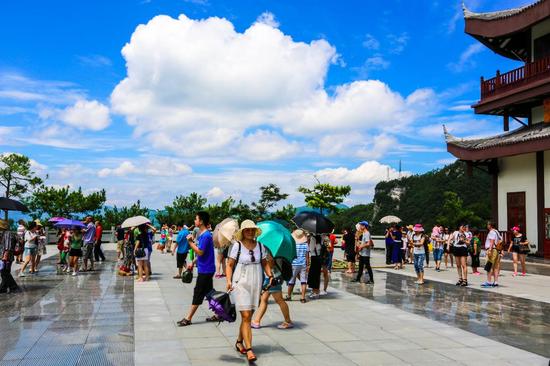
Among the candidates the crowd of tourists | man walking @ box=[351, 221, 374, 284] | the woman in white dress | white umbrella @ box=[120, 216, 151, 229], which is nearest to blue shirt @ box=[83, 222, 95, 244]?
white umbrella @ box=[120, 216, 151, 229]

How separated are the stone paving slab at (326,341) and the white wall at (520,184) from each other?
55.5ft

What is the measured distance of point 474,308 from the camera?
1055 centimetres

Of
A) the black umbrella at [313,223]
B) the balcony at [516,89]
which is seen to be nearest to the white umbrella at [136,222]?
the black umbrella at [313,223]

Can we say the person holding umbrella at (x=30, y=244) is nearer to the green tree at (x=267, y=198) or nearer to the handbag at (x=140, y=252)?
the handbag at (x=140, y=252)

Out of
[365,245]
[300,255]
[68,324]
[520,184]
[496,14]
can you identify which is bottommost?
[68,324]

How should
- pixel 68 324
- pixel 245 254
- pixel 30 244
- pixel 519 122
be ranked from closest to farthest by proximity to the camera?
→ pixel 245 254 → pixel 68 324 → pixel 30 244 → pixel 519 122

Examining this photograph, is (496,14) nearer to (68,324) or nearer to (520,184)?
(520,184)

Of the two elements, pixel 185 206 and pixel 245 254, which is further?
pixel 185 206

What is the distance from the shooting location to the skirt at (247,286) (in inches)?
245

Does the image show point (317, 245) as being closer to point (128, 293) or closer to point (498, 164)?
point (128, 293)

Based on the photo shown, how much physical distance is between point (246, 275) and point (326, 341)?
1811 mm

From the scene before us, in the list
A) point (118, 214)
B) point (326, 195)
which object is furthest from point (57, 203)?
point (326, 195)

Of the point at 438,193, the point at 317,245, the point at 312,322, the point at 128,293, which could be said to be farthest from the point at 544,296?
the point at 438,193

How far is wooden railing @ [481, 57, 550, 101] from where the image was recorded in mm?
23406
